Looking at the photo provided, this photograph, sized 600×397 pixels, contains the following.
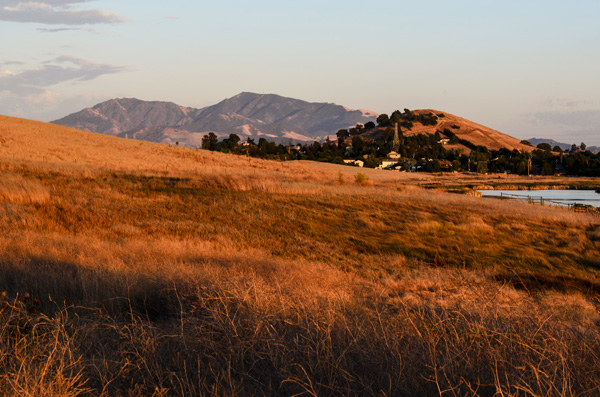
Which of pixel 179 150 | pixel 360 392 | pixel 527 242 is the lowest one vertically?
pixel 527 242

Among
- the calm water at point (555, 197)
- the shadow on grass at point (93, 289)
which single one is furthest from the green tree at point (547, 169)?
the shadow on grass at point (93, 289)

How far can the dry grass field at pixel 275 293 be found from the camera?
4535 mm

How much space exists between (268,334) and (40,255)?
7.26 m

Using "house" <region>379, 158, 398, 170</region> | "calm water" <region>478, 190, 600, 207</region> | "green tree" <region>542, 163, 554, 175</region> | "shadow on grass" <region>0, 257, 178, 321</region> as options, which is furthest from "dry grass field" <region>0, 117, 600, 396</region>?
"green tree" <region>542, 163, 554, 175</region>

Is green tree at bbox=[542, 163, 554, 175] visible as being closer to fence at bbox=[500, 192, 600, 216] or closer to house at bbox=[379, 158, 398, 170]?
house at bbox=[379, 158, 398, 170]

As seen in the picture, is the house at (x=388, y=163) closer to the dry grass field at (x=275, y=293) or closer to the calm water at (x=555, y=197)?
the calm water at (x=555, y=197)

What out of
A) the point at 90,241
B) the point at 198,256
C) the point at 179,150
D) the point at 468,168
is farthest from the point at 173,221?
the point at 468,168

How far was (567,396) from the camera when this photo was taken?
13.1 ft

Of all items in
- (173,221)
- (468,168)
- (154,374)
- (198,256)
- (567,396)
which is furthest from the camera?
(468,168)

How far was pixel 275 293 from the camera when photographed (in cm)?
710

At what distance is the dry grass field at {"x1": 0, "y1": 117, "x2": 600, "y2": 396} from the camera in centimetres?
454

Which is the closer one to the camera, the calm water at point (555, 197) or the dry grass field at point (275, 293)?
the dry grass field at point (275, 293)

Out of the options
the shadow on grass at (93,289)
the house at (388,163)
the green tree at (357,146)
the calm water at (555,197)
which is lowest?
the calm water at (555,197)

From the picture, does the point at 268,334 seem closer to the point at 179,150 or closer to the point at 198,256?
the point at 198,256
